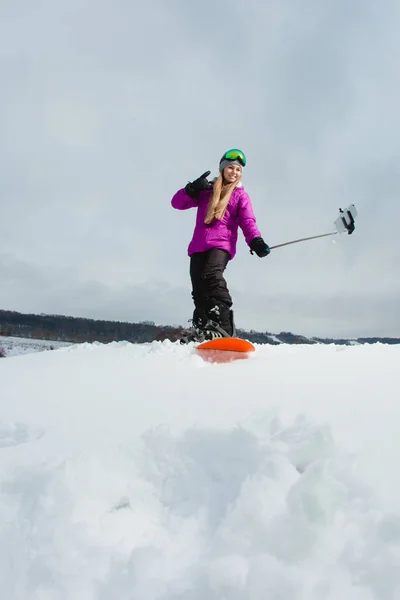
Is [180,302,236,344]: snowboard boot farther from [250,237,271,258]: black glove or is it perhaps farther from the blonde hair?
the blonde hair

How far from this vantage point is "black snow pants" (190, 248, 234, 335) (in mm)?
4207

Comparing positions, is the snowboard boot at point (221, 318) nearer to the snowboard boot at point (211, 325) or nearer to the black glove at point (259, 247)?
the snowboard boot at point (211, 325)

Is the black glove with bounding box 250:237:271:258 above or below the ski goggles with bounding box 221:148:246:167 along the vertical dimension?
below

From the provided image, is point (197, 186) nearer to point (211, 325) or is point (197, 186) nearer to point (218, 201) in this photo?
point (218, 201)

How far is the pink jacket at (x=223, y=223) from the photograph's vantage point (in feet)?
14.5

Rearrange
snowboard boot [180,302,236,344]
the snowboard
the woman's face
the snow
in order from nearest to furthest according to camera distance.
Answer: the snow, the snowboard, snowboard boot [180,302,236,344], the woman's face

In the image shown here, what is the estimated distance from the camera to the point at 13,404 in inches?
82.7

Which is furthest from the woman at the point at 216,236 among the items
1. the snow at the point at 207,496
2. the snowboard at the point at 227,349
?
the snow at the point at 207,496

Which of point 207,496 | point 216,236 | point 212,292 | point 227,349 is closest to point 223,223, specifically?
point 216,236

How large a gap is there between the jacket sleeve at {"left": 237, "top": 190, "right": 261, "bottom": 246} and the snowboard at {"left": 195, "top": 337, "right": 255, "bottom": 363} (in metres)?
1.58

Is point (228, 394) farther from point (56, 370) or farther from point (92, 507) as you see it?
point (56, 370)

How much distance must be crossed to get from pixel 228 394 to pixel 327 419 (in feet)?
1.85

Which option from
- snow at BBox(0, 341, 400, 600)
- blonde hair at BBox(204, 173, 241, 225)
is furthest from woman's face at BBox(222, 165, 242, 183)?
snow at BBox(0, 341, 400, 600)

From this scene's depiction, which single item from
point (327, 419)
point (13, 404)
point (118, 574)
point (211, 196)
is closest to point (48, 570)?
point (118, 574)
